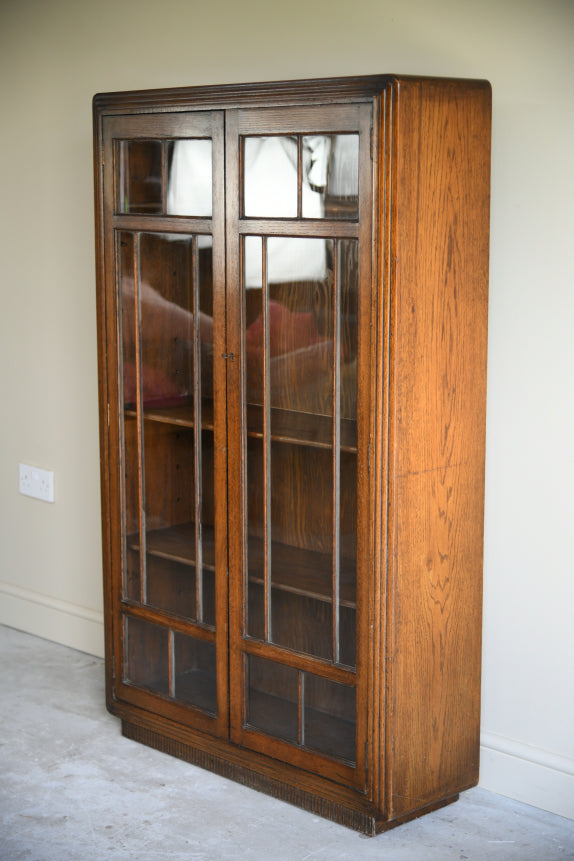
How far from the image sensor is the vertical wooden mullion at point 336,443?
243 centimetres

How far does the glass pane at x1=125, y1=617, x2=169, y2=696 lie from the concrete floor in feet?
0.63

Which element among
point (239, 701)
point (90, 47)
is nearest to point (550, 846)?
point (239, 701)

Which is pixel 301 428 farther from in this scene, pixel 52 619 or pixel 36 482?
pixel 52 619

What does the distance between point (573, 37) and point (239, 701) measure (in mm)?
1791

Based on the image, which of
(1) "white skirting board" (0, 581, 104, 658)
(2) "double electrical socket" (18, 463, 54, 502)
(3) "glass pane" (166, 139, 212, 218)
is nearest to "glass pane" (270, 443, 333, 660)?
(3) "glass pane" (166, 139, 212, 218)

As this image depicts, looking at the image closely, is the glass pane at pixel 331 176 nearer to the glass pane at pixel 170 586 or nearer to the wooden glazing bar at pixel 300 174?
the wooden glazing bar at pixel 300 174

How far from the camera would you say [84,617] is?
3.78 m

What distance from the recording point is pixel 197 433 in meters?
2.80

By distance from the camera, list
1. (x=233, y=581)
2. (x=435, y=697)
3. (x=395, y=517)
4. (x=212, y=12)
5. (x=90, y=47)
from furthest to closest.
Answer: (x=90, y=47) < (x=212, y=12) < (x=233, y=581) < (x=435, y=697) < (x=395, y=517)

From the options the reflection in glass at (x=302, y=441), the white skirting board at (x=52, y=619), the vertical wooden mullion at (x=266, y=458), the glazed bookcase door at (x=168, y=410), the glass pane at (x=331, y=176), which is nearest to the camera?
the glass pane at (x=331, y=176)

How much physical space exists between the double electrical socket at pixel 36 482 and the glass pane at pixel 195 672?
1106 mm

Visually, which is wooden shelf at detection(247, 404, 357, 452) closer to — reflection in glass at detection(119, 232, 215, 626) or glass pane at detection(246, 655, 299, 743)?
reflection in glass at detection(119, 232, 215, 626)

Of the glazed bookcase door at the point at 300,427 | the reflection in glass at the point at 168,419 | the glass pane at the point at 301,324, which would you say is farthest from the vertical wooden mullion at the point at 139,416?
the glass pane at the point at 301,324

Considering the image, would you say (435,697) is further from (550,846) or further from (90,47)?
(90,47)
